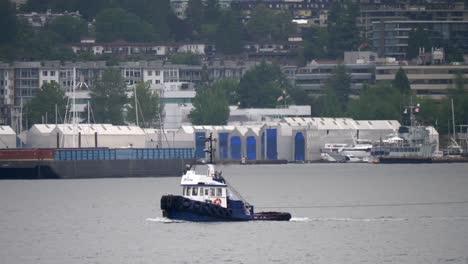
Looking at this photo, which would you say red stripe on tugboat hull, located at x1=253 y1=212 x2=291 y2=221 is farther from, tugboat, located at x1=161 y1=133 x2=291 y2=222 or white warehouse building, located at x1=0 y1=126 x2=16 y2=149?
white warehouse building, located at x1=0 y1=126 x2=16 y2=149

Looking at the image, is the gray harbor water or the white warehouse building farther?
the white warehouse building

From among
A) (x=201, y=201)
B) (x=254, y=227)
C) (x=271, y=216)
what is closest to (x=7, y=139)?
(x=271, y=216)

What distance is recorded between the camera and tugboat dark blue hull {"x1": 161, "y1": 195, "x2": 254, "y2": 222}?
311 ft

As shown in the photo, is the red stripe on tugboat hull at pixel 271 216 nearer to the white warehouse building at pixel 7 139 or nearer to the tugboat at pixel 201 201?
the tugboat at pixel 201 201

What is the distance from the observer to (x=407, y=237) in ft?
299

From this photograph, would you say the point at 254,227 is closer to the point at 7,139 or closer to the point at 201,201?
the point at 201,201

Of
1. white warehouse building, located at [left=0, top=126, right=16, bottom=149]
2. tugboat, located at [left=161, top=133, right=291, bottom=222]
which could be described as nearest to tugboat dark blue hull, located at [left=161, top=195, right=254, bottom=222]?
tugboat, located at [left=161, top=133, right=291, bottom=222]

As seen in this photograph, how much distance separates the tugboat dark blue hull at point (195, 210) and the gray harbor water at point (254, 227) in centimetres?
54

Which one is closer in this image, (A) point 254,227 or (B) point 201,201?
(A) point 254,227

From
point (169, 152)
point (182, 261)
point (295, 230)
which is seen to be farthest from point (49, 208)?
point (169, 152)

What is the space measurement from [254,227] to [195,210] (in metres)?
2.96

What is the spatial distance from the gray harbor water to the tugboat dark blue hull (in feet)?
1.76

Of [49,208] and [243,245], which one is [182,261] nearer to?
[243,245]

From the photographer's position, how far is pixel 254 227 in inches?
3740
